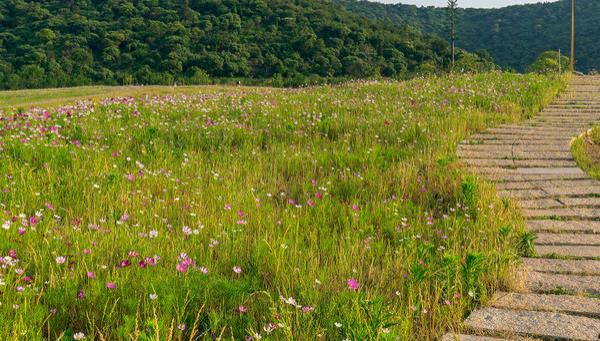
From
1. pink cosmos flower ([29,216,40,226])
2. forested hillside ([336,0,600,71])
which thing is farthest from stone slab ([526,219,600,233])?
forested hillside ([336,0,600,71])

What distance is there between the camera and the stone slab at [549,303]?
328cm

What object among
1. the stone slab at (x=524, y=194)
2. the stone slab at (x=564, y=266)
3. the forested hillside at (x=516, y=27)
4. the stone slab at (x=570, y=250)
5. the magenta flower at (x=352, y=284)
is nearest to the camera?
the magenta flower at (x=352, y=284)

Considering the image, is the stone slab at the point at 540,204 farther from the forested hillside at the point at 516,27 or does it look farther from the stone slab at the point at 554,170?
the forested hillside at the point at 516,27

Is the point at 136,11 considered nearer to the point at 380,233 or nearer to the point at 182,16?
the point at 182,16

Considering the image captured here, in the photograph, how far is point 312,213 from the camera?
15.6ft

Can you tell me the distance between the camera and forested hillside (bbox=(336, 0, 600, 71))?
8581cm

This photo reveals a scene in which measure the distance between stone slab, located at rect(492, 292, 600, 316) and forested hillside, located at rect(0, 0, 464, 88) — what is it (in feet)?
140

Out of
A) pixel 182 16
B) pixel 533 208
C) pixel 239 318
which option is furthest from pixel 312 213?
pixel 182 16

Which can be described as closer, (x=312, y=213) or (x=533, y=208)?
(x=312, y=213)

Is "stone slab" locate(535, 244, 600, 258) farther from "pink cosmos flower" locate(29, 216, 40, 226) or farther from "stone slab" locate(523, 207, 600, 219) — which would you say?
"pink cosmos flower" locate(29, 216, 40, 226)

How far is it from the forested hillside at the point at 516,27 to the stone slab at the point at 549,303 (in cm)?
7826

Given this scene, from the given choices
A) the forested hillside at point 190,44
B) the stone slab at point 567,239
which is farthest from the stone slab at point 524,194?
the forested hillside at point 190,44

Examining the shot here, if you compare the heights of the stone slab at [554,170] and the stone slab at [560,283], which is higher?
the stone slab at [554,170]

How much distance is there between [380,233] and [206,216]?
1.46 m
